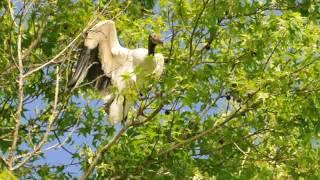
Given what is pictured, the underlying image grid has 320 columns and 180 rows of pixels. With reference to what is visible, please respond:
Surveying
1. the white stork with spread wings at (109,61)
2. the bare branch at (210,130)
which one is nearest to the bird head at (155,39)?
the white stork with spread wings at (109,61)

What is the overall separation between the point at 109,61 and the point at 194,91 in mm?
2327

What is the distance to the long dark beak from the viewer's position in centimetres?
813

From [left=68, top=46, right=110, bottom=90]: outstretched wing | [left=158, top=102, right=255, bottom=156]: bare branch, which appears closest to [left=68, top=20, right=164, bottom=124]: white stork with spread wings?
[left=68, top=46, right=110, bottom=90]: outstretched wing

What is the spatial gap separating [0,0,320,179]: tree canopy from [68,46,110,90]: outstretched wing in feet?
0.44

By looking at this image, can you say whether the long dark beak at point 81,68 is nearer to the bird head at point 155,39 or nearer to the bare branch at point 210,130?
the bird head at point 155,39

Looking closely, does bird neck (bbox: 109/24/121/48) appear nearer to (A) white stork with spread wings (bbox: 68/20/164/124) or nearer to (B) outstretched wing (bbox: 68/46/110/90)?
(A) white stork with spread wings (bbox: 68/20/164/124)

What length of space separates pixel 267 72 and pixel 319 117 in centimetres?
71

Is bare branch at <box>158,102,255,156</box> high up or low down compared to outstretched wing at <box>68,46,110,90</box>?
down

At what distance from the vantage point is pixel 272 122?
7.82 meters

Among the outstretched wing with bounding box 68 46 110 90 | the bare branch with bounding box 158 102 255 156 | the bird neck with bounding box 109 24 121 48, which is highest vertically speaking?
the bird neck with bounding box 109 24 121 48

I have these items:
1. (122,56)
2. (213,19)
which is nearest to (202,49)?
(213,19)

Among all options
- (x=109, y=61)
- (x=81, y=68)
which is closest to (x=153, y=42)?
(x=81, y=68)

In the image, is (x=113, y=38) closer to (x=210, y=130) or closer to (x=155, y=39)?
(x=155, y=39)

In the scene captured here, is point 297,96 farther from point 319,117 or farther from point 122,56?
point 122,56
